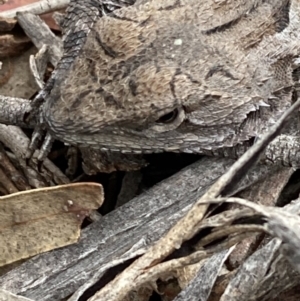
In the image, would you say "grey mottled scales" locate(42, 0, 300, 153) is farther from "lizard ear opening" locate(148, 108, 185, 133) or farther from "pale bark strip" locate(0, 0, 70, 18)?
"pale bark strip" locate(0, 0, 70, 18)

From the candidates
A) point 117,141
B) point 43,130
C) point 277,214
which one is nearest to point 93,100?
point 117,141

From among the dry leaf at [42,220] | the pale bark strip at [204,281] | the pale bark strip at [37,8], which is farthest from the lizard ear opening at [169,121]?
the pale bark strip at [37,8]

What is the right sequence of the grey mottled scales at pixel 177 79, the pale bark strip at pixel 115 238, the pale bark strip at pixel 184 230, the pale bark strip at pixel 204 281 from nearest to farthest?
the pale bark strip at pixel 184 230 < the pale bark strip at pixel 204 281 < the pale bark strip at pixel 115 238 < the grey mottled scales at pixel 177 79

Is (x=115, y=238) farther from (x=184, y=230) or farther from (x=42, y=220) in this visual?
(x=184, y=230)

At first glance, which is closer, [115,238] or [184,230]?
[184,230]

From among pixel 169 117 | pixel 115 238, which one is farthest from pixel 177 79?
pixel 115 238

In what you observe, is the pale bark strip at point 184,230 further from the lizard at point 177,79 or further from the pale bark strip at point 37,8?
the pale bark strip at point 37,8

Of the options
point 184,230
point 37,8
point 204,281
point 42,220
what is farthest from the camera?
point 37,8
